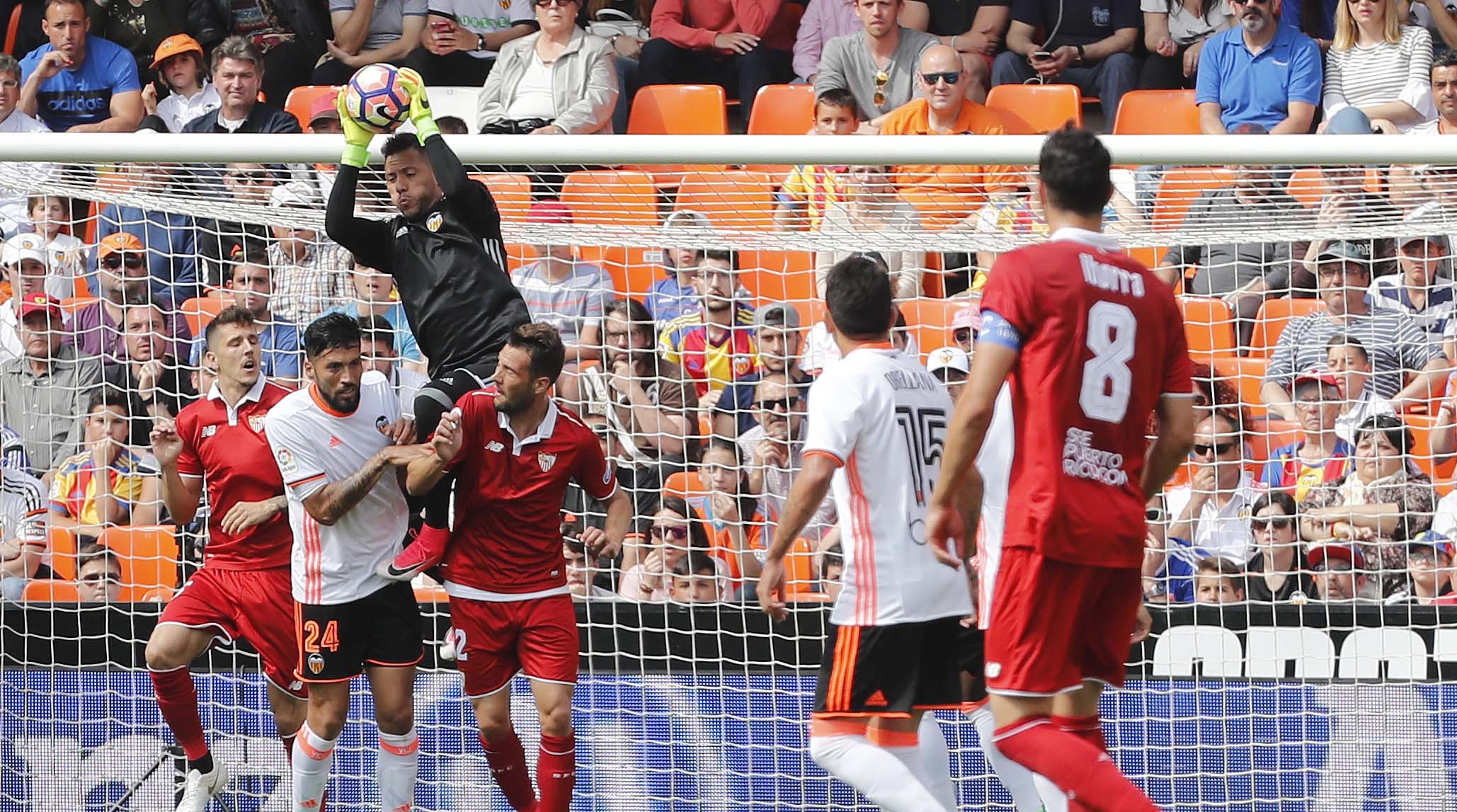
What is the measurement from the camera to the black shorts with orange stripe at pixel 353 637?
20.6 ft

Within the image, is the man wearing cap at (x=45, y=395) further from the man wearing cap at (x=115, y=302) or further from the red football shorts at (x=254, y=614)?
the red football shorts at (x=254, y=614)

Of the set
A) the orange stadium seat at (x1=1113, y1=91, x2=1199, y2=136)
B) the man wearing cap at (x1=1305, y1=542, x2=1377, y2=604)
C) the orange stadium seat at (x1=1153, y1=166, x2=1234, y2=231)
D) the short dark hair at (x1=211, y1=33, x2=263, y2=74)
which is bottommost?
the man wearing cap at (x1=1305, y1=542, x2=1377, y2=604)

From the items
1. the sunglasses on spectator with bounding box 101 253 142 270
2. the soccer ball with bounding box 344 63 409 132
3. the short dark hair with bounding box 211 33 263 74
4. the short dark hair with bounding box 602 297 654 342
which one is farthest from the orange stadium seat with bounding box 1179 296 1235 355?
the short dark hair with bounding box 211 33 263 74

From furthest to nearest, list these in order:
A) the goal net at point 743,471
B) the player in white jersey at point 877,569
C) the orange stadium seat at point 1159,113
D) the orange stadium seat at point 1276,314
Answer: the orange stadium seat at point 1159,113
the orange stadium seat at point 1276,314
the goal net at point 743,471
the player in white jersey at point 877,569

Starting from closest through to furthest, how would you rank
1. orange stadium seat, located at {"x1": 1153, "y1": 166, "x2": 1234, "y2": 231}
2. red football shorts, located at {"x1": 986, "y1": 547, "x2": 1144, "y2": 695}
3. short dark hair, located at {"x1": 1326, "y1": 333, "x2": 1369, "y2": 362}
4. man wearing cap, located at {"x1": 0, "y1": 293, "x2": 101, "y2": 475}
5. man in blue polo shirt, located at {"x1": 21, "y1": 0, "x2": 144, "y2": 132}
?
red football shorts, located at {"x1": 986, "y1": 547, "x2": 1144, "y2": 695}, orange stadium seat, located at {"x1": 1153, "y1": 166, "x2": 1234, "y2": 231}, short dark hair, located at {"x1": 1326, "y1": 333, "x2": 1369, "y2": 362}, man wearing cap, located at {"x1": 0, "y1": 293, "x2": 101, "y2": 475}, man in blue polo shirt, located at {"x1": 21, "y1": 0, "x2": 144, "y2": 132}

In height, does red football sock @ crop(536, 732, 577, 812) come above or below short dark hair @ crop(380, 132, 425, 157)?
below

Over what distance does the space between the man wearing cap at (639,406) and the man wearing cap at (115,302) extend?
1.94 metres

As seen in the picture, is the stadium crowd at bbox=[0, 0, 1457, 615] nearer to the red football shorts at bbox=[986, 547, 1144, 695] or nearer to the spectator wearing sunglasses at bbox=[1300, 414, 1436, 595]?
the spectator wearing sunglasses at bbox=[1300, 414, 1436, 595]

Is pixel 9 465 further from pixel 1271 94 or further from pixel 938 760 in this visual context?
pixel 1271 94

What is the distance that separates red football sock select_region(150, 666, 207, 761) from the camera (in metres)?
6.67

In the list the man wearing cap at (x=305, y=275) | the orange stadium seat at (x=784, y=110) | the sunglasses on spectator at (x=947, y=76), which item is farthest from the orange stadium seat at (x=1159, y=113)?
the man wearing cap at (x=305, y=275)

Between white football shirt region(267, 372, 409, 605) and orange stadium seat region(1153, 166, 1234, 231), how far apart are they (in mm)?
3217

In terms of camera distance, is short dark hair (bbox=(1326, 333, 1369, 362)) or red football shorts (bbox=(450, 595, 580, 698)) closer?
red football shorts (bbox=(450, 595, 580, 698))

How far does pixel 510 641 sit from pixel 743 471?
160cm
